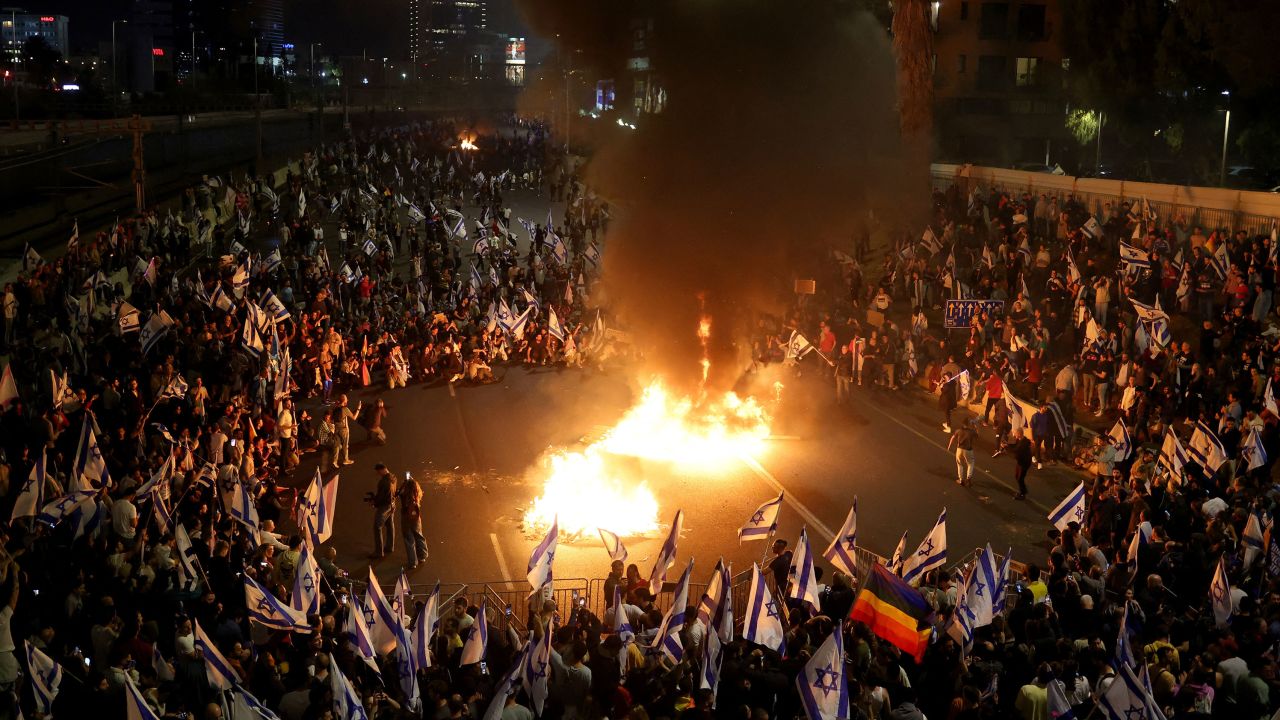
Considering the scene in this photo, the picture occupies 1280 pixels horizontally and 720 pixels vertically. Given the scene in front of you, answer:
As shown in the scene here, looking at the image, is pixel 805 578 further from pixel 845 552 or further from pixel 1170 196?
pixel 1170 196

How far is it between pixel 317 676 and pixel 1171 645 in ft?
23.4

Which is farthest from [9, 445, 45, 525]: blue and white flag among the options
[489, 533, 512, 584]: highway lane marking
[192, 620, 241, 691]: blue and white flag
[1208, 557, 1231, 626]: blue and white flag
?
[1208, 557, 1231, 626]: blue and white flag

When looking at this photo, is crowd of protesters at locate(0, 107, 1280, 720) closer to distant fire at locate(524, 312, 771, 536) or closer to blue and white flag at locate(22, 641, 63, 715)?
blue and white flag at locate(22, 641, 63, 715)

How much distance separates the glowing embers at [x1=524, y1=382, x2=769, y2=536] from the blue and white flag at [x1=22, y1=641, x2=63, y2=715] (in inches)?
298

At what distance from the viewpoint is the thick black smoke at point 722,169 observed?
72.0ft

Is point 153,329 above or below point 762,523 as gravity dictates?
above

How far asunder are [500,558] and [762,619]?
5501mm

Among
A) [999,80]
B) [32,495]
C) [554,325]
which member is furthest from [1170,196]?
[999,80]

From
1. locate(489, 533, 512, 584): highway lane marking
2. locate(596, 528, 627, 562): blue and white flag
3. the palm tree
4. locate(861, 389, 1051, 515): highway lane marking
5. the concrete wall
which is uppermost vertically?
the palm tree

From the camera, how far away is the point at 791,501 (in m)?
17.4

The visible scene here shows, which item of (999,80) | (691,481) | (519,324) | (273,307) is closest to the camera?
(691,481)

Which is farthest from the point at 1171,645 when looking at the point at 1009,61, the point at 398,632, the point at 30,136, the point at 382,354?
the point at 1009,61

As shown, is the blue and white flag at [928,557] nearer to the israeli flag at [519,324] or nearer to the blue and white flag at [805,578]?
the blue and white flag at [805,578]

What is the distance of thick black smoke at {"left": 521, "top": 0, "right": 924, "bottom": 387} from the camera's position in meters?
22.0
